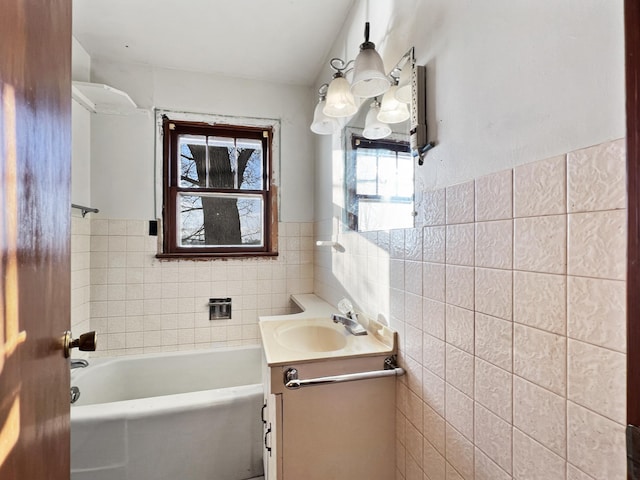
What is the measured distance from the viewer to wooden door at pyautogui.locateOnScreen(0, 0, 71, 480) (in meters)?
0.49

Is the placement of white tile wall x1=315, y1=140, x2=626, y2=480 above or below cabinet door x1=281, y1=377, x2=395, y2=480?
above

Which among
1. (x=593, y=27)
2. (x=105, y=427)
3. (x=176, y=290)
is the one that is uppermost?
(x=593, y=27)

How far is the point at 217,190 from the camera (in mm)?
2451

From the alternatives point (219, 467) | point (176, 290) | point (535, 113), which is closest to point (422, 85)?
point (535, 113)

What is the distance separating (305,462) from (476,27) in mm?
1558

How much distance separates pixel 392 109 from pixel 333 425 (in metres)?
1.30

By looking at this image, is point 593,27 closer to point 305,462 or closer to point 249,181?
point 305,462

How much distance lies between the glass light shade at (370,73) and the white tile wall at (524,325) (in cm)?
51

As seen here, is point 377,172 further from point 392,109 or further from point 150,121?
point 150,121

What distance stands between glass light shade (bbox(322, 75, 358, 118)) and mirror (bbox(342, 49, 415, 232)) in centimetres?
12

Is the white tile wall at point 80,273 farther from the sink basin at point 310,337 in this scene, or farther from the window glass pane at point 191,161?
the sink basin at point 310,337

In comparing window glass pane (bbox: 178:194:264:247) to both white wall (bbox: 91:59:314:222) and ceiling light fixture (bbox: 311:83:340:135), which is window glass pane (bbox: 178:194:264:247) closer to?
white wall (bbox: 91:59:314:222)

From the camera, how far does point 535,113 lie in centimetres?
69

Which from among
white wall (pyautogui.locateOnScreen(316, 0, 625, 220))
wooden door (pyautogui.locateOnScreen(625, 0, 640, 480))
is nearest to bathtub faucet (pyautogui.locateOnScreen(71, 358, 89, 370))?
white wall (pyautogui.locateOnScreen(316, 0, 625, 220))
